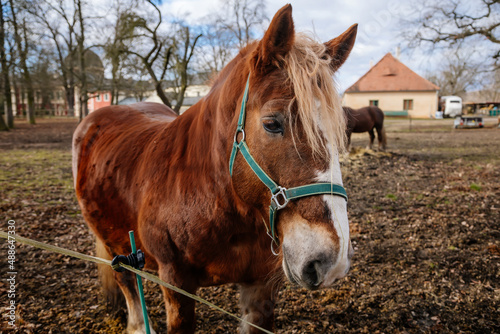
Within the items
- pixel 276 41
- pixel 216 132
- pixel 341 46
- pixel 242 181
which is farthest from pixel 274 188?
pixel 341 46

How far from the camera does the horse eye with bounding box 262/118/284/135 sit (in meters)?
1.48

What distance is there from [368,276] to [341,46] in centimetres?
295

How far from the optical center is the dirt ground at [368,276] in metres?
2.98

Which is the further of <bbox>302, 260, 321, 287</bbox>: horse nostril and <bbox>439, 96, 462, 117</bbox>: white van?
<bbox>439, 96, 462, 117</bbox>: white van

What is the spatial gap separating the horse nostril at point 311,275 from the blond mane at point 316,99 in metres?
0.51

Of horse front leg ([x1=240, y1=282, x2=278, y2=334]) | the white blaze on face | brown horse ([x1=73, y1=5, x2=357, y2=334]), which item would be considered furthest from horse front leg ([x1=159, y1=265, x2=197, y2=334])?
the white blaze on face

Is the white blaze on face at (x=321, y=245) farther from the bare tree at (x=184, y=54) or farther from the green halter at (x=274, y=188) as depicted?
the bare tree at (x=184, y=54)

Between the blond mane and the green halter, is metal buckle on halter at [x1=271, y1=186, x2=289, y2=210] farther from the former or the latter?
the blond mane

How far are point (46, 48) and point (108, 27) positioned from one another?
15.4 ft

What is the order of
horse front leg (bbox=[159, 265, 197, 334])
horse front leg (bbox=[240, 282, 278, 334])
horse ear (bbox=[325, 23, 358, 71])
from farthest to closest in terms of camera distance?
horse front leg (bbox=[240, 282, 278, 334]) < horse front leg (bbox=[159, 265, 197, 334]) < horse ear (bbox=[325, 23, 358, 71])

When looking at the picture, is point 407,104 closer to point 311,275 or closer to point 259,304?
point 259,304

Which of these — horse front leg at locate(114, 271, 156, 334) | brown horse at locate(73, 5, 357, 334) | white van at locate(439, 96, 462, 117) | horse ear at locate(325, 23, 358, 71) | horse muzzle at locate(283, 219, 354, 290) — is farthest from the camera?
white van at locate(439, 96, 462, 117)

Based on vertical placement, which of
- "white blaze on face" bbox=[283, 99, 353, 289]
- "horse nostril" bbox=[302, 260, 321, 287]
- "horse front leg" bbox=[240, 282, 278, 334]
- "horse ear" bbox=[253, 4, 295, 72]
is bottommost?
"horse front leg" bbox=[240, 282, 278, 334]

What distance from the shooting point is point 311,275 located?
137cm
